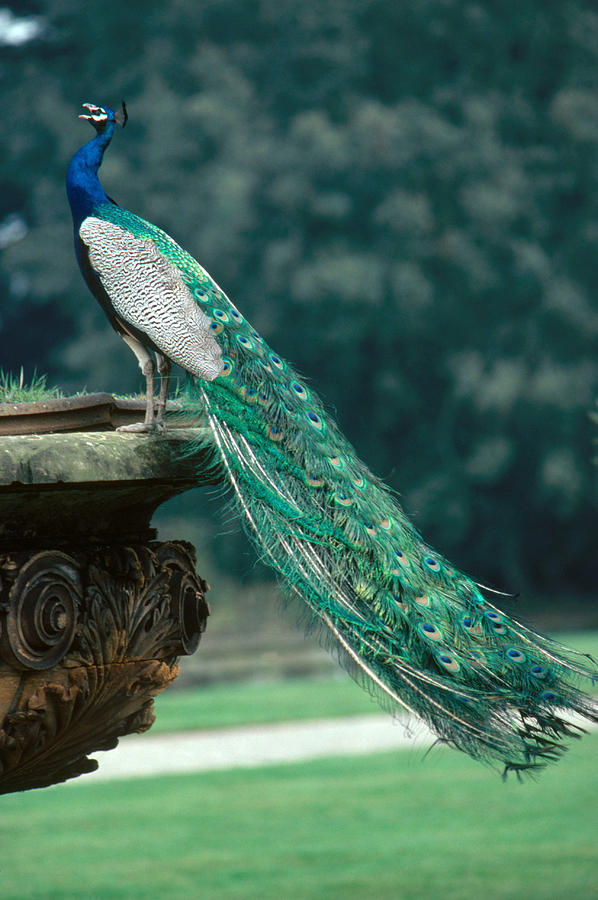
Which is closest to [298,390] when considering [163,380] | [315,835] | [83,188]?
[163,380]

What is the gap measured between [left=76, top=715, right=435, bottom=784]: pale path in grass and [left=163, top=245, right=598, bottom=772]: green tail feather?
4844mm

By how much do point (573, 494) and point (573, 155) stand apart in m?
4.94

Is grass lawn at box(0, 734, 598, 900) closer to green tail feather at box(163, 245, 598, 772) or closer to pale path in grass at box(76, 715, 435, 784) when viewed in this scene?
pale path in grass at box(76, 715, 435, 784)

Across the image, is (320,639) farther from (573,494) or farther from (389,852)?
(573,494)

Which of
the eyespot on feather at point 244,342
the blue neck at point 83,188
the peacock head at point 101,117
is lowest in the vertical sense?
the eyespot on feather at point 244,342

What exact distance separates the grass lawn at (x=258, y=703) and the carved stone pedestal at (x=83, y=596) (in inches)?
258

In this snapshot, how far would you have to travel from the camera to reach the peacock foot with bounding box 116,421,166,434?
2408 millimetres

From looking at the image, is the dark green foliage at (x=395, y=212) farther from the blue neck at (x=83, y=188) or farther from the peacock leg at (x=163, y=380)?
the peacock leg at (x=163, y=380)

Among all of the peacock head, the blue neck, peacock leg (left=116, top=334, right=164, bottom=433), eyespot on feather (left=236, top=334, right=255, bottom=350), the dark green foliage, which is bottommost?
the dark green foliage

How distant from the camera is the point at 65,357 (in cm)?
1939

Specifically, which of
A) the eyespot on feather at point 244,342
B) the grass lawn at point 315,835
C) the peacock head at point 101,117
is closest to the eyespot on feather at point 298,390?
the eyespot on feather at point 244,342

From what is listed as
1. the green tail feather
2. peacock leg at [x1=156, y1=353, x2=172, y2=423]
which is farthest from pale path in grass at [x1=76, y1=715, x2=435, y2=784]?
peacock leg at [x1=156, y1=353, x2=172, y2=423]

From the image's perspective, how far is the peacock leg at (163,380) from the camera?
2512 millimetres

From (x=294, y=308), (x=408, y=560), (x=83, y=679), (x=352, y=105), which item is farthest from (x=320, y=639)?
(x=352, y=105)
